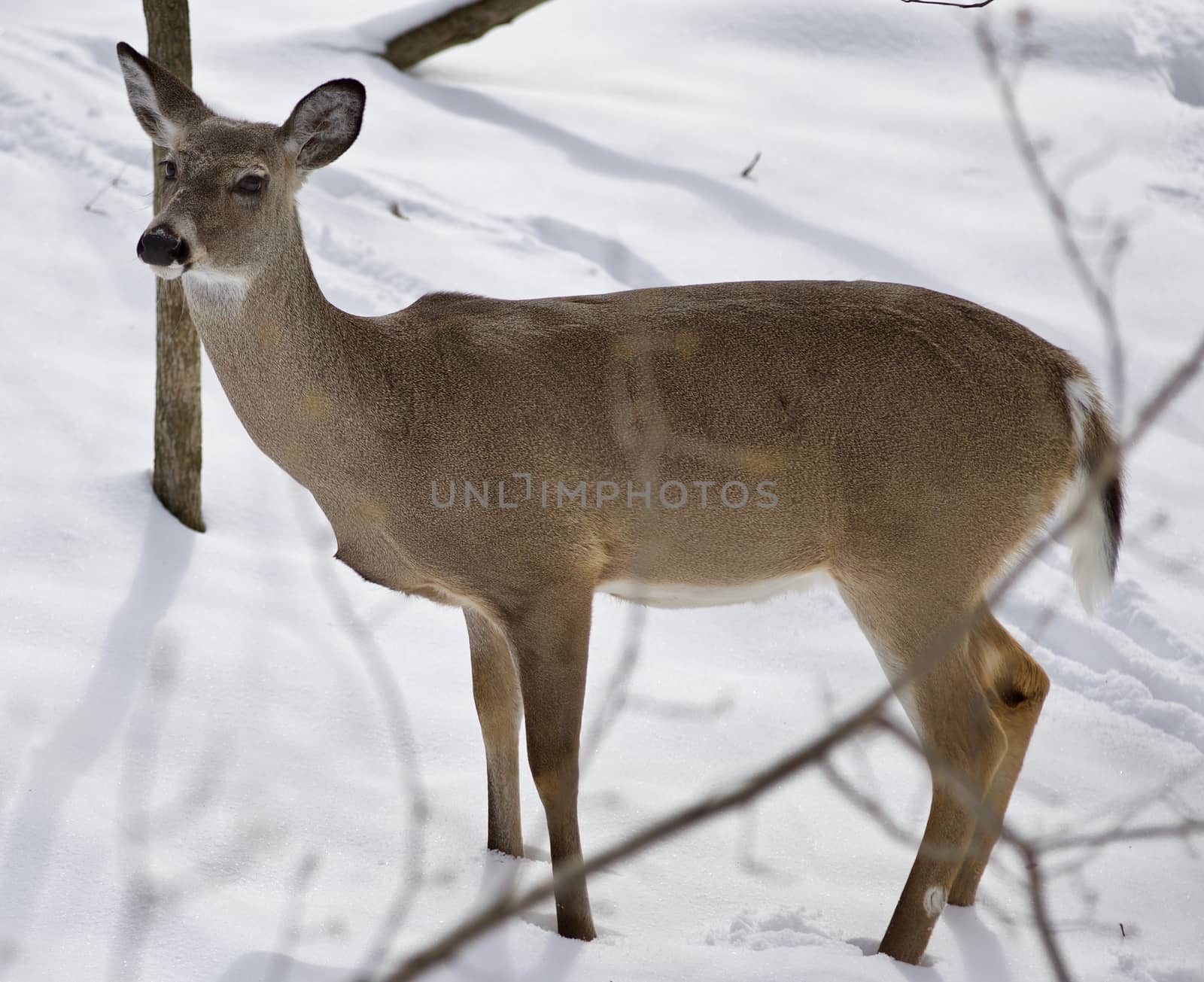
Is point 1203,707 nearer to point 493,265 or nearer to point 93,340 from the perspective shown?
point 493,265

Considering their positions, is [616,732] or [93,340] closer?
[616,732]

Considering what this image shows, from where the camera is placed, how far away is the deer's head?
3598mm

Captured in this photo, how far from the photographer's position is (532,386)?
398 centimetres

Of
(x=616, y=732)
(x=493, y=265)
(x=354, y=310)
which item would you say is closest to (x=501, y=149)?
(x=493, y=265)

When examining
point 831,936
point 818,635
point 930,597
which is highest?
point 930,597

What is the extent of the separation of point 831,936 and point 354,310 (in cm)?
445

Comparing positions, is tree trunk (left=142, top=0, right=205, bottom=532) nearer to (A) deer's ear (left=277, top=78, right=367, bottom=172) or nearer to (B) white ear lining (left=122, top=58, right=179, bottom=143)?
(B) white ear lining (left=122, top=58, right=179, bottom=143)

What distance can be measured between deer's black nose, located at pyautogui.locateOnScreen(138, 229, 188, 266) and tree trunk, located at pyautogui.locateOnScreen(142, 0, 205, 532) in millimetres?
2148

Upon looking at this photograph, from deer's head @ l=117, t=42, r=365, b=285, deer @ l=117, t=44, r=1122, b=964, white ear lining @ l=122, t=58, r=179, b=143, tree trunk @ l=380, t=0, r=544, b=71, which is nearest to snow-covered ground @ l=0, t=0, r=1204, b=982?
tree trunk @ l=380, t=0, r=544, b=71

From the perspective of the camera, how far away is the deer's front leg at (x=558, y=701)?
3.85m

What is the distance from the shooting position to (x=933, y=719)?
4.01 metres

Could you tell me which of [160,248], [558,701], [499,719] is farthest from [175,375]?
[558,701]

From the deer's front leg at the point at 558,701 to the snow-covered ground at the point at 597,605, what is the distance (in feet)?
0.54

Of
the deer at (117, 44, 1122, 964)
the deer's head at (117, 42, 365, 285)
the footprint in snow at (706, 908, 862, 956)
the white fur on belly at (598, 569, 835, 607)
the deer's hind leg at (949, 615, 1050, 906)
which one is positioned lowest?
the footprint in snow at (706, 908, 862, 956)
